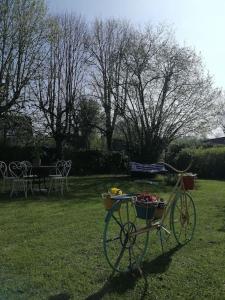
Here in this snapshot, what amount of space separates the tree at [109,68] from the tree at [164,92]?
2.67 feet

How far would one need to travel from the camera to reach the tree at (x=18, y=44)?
1600 cm

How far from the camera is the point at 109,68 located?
2175cm

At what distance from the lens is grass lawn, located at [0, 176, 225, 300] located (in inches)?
154

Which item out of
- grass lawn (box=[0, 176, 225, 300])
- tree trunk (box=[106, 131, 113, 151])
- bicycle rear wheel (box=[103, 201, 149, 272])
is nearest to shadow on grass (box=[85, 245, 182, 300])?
grass lawn (box=[0, 176, 225, 300])

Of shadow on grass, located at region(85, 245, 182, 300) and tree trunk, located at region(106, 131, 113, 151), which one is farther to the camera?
tree trunk, located at region(106, 131, 113, 151)

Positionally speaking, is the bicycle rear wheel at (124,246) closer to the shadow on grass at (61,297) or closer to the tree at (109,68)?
the shadow on grass at (61,297)

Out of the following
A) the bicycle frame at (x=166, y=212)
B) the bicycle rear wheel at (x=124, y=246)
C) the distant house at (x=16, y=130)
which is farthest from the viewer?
the distant house at (x=16, y=130)

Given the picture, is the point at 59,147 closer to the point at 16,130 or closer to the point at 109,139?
the point at 109,139

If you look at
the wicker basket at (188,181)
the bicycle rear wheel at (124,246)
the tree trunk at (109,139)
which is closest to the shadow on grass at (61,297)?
the bicycle rear wheel at (124,246)

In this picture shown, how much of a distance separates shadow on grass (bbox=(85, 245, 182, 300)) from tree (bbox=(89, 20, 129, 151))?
1607 cm

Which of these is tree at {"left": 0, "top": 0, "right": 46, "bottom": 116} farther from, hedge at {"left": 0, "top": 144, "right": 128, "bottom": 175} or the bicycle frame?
the bicycle frame

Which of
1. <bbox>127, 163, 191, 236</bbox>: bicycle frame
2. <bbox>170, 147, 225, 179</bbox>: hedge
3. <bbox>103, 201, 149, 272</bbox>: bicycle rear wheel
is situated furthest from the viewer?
<bbox>170, 147, 225, 179</bbox>: hedge

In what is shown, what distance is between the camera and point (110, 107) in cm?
2162

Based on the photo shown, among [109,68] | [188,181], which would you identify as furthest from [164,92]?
[188,181]
